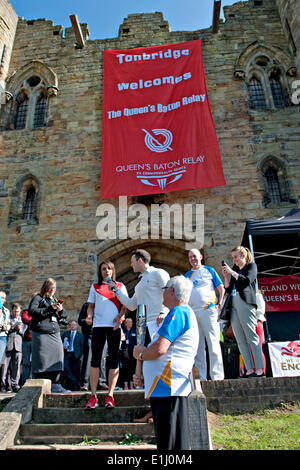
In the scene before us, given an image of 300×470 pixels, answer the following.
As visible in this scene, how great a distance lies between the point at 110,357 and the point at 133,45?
1069cm

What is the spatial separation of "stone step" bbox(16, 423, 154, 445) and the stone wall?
514 centimetres

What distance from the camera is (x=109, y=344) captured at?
13.6 ft

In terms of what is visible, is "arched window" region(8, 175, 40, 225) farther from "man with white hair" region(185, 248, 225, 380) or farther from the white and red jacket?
"man with white hair" region(185, 248, 225, 380)

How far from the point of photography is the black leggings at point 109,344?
404 cm

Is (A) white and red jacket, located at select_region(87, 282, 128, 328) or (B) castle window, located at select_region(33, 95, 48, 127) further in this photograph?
(B) castle window, located at select_region(33, 95, 48, 127)

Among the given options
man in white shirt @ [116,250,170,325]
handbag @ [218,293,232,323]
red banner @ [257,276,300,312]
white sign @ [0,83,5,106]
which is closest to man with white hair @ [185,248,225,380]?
handbag @ [218,293,232,323]

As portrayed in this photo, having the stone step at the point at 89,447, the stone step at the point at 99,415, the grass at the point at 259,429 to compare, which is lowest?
the stone step at the point at 89,447

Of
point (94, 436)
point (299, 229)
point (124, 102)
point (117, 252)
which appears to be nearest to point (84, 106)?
point (124, 102)

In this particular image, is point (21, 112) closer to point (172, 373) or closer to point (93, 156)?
point (93, 156)

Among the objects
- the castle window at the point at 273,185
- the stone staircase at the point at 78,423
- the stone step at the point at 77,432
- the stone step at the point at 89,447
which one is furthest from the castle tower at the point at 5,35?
the stone step at the point at 89,447

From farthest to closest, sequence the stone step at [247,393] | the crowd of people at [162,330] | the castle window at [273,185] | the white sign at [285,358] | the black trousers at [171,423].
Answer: the castle window at [273,185] < the white sign at [285,358] < the stone step at [247,393] < the crowd of people at [162,330] < the black trousers at [171,423]

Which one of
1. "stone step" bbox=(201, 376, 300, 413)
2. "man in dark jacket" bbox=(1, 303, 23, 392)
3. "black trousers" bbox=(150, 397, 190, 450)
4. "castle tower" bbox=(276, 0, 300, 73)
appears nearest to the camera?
"black trousers" bbox=(150, 397, 190, 450)

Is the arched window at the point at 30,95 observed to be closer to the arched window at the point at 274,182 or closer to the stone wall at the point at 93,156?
the stone wall at the point at 93,156

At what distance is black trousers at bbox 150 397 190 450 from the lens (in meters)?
2.34
